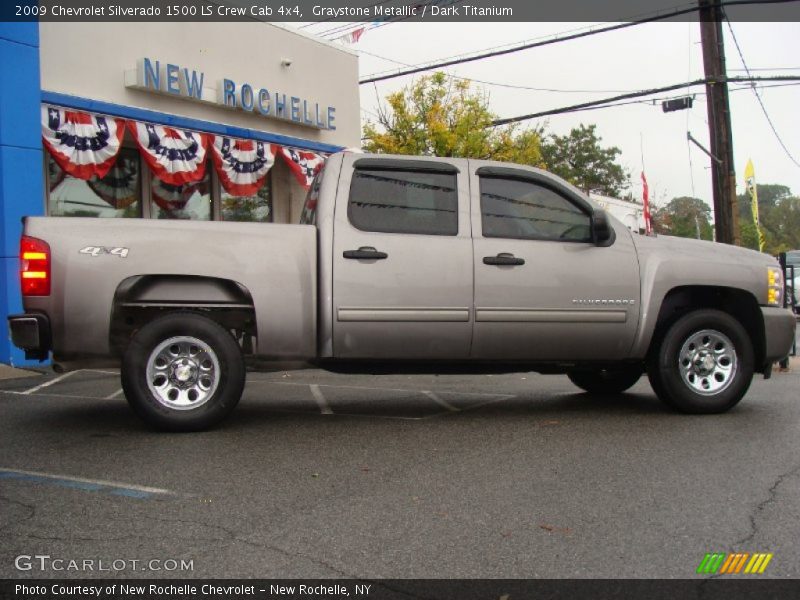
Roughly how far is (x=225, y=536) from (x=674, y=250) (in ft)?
15.3

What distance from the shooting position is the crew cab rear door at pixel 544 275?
260 inches

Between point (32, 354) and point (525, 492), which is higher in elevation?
point (32, 354)

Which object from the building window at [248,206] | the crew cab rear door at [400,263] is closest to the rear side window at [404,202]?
the crew cab rear door at [400,263]

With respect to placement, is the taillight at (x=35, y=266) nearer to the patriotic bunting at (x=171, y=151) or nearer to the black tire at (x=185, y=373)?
the black tire at (x=185, y=373)

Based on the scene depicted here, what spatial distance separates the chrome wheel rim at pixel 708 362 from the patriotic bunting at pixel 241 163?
369 inches

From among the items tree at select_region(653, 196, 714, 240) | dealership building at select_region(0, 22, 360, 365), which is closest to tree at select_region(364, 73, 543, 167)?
dealership building at select_region(0, 22, 360, 365)

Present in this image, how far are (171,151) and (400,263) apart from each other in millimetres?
7809

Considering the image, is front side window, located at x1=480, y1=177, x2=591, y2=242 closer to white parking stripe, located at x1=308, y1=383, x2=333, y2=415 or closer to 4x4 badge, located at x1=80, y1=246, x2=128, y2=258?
white parking stripe, located at x1=308, y1=383, x2=333, y2=415

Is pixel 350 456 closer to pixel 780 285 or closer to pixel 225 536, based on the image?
pixel 225 536

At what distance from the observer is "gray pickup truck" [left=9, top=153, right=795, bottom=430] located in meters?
6.02

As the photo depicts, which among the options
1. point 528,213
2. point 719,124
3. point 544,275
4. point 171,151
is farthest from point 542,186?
point 719,124

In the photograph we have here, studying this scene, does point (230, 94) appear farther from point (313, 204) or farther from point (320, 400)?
point (313, 204)

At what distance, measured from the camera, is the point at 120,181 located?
13.7 m

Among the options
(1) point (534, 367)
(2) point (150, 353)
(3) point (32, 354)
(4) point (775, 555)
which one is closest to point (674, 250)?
(1) point (534, 367)
